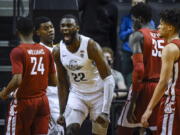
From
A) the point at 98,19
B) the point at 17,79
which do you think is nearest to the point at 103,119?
the point at 17,79

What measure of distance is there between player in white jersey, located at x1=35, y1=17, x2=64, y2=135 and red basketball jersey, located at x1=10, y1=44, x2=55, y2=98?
0.67 metres

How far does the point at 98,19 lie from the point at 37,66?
348 centimetres

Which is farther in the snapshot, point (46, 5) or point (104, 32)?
point (104, 32)

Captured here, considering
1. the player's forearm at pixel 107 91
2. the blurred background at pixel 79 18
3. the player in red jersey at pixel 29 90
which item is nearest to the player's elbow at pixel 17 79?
the player in red jersey at pixel 29 90

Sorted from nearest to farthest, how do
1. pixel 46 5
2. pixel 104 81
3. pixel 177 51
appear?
pixel 177 51, pixel 104 81, pixel 46 5

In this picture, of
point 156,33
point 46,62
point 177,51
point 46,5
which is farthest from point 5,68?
point 177,51

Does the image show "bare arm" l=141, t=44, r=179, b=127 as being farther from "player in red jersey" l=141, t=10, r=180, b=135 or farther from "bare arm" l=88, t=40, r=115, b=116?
"bare arm" l=88, t=40, r=115, b=116

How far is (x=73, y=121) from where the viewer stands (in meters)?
11.0

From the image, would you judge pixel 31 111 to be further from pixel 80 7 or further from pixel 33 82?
pixel 80 7

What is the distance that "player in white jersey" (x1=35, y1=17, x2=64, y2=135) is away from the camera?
11586 mm

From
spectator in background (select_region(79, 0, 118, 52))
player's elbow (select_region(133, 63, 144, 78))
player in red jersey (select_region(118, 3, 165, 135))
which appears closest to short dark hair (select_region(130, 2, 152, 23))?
player in red jersey (select_region(118, 3, 165, 135))

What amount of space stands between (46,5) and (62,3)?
0.26 meters

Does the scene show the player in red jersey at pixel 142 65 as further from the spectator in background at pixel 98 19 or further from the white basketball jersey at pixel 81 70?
the spectator in background at pixel 98 19

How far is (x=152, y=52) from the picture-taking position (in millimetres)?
10930
